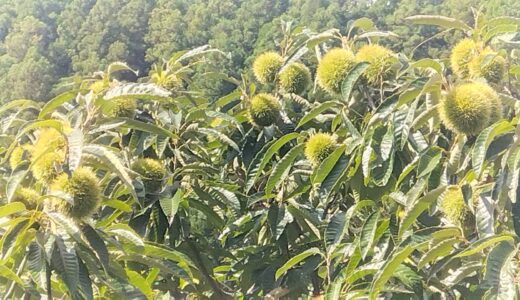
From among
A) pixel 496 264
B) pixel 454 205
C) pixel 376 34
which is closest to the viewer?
pixel 496 264

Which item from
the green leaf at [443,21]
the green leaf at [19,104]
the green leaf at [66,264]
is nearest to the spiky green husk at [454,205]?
the green leaf at [443,21]

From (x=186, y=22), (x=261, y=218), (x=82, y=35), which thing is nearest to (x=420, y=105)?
(x=261, y=218)

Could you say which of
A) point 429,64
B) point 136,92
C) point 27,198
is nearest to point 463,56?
point 429,64

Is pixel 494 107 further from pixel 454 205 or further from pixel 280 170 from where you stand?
pixel 280 170

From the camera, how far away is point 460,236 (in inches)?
46.8

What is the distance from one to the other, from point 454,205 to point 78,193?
681mm

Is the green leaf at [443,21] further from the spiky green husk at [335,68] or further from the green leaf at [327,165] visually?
the green leaf at [327,165]

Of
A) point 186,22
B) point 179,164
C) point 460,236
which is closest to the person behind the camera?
point 460,236

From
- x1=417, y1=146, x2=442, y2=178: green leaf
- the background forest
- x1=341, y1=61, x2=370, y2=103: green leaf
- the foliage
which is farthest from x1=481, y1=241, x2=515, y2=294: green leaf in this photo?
the background forest

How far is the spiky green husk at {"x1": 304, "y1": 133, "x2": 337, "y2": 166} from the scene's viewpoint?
1556 mm

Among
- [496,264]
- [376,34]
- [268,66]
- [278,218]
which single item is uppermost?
[376,34]

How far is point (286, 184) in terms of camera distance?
177 centimetres

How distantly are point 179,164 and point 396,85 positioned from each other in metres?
0.60

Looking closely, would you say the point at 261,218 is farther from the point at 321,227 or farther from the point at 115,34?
the point at 115,34
